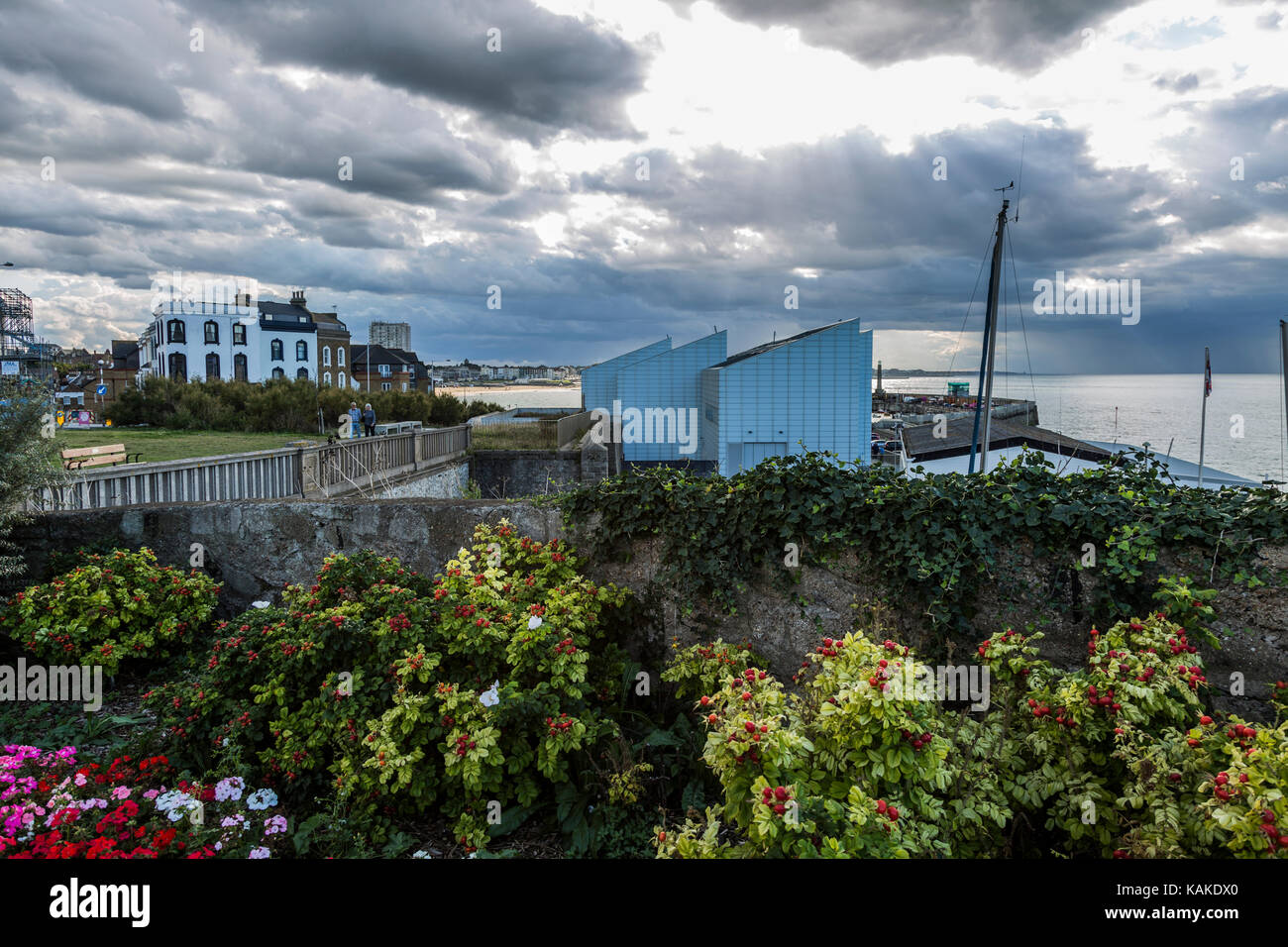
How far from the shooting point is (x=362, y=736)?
371 centimetres

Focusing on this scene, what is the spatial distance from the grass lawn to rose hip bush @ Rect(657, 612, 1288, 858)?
1890 cm

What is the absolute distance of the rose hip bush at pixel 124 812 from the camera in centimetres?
297

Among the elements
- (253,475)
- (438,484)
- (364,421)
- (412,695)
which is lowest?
(438,484)

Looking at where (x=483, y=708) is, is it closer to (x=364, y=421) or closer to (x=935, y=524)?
(x=935, y=524)

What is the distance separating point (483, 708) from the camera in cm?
374

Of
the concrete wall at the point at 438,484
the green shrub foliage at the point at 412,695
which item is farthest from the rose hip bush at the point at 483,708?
the concrete wall at the point at 438,484

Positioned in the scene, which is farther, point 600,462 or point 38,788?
point 600,462

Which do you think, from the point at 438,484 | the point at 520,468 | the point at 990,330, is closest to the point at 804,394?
the point at 990,330

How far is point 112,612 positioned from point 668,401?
2115cm

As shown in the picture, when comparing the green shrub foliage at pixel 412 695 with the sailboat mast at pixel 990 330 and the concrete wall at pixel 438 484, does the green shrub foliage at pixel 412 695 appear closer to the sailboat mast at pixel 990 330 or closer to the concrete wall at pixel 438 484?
the concrete wall at pixel 438 484
